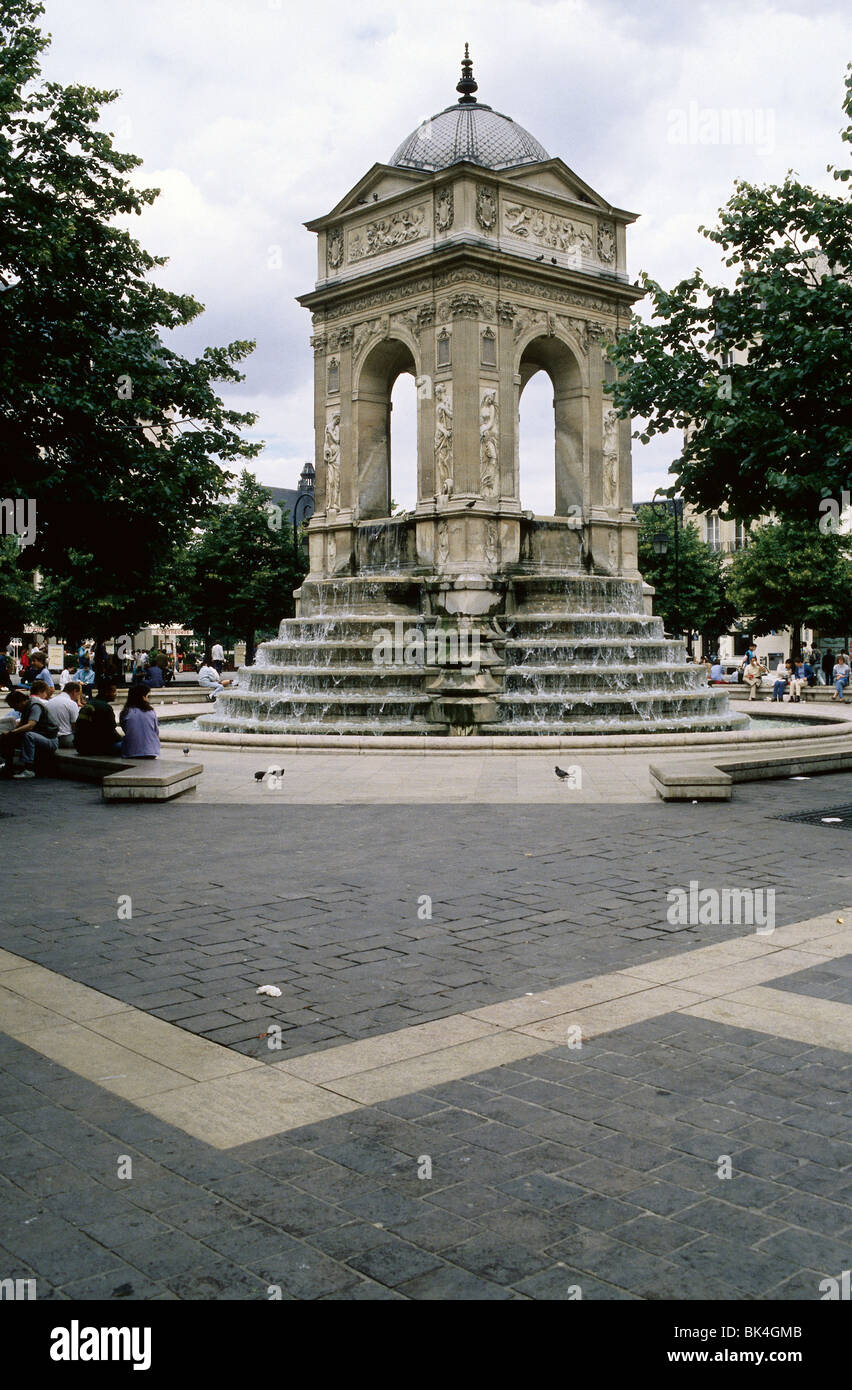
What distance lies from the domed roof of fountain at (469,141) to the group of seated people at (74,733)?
62.3 ft

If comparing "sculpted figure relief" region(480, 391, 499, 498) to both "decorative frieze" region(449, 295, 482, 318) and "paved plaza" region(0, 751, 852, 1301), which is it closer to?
"decorative frieze" region(449, 295, 482, 318)

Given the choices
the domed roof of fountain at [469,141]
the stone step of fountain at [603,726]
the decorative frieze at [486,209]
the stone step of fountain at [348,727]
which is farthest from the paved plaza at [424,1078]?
the domed roof of fountain at [469,141]

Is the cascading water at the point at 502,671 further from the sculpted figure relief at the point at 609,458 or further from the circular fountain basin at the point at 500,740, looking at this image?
the sculpted figure relief at the point at 609,458

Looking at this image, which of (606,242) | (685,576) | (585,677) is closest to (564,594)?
(585,677)

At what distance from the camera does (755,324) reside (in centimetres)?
1459

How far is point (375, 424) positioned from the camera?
102 feet

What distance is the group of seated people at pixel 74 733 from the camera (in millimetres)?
15797

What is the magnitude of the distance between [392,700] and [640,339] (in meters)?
8.90

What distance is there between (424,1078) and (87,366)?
52.9 ft

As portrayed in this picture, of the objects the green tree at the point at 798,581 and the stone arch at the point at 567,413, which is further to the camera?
the green tree at the point at 798,581

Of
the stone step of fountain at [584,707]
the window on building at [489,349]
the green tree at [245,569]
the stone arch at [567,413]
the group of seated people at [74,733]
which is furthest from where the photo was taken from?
the green tree at [245,569]

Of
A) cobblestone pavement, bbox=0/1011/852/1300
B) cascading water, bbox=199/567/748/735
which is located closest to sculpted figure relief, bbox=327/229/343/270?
cascading water, bbox=199/567/748/735
